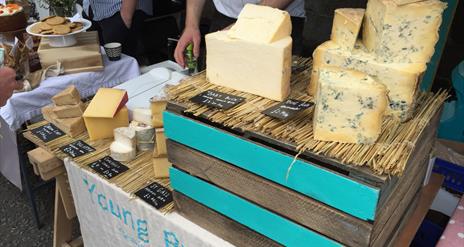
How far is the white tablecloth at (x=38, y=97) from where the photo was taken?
2078 mm

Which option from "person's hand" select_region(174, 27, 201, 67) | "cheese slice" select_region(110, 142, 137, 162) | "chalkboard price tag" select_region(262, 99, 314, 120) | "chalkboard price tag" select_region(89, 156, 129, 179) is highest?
"chalkboard price tag" select_region(262, 99, 314, 120)

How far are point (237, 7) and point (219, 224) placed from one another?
1413 mm

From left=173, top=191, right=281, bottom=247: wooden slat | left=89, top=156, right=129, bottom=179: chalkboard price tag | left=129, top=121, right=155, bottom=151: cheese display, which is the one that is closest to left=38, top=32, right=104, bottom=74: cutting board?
left=129, top=121, right=155, bottom=151: cheese display

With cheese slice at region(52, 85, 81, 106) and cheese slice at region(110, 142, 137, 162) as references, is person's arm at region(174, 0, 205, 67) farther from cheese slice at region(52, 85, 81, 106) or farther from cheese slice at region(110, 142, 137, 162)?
cheese slice at region(110, 142, 137, 162)

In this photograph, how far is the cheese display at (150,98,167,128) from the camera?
4.83 feet

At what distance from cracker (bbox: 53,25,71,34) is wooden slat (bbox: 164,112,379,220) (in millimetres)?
1466

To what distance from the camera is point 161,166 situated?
1479mm

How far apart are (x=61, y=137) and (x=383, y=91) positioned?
141 cm

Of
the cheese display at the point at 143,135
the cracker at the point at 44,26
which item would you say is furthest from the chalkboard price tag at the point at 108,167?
the cracker at the point at 44,26

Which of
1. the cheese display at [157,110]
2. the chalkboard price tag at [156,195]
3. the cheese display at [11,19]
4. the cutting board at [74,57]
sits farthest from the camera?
the cheese display at [11,19]

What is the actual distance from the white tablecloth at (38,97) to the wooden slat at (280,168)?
1317 mm

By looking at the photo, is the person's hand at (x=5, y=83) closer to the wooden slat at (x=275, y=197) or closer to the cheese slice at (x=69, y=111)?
the cheese slice at (x=69, y=111)

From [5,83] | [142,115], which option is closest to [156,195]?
[142,115]

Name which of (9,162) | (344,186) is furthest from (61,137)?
(344,186)
